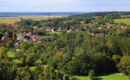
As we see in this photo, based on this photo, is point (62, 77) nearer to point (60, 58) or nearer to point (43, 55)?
point (60, 58)

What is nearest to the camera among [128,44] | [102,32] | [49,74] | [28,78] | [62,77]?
[28,78]

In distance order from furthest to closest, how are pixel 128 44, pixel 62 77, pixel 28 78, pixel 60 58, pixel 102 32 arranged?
1. pixel 102 32
2. pixel 128 44
3. pixel 60 58
4. pixel 62 77
5. pixel 28 78

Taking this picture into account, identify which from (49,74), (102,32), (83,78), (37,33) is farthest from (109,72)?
(37,33)

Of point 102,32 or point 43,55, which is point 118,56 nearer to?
point 43,55

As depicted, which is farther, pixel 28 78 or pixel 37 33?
pixel 37 33

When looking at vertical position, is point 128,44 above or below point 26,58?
above

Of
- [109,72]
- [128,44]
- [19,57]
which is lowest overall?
[109,72]

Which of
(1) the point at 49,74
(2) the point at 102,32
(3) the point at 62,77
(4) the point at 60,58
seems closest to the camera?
(1) the point at 49,74

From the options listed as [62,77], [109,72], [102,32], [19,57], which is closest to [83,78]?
[62,77]

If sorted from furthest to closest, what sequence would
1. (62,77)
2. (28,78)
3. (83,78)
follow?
(83,78), (62,77), (28,78)
